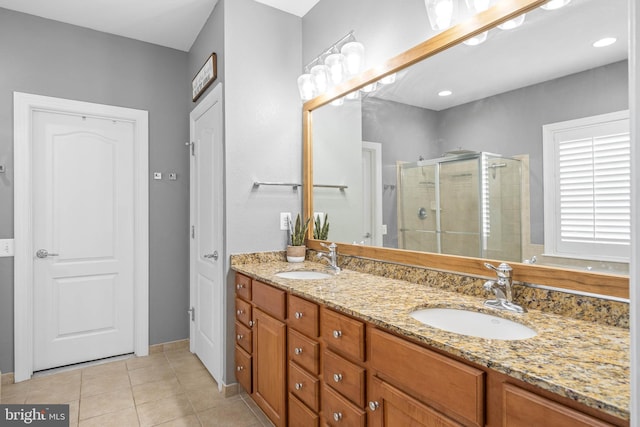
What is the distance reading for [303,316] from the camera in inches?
63.0

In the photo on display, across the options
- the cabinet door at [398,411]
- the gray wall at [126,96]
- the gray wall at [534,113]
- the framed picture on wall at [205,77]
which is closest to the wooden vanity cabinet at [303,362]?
the cabinet door at [398,411]

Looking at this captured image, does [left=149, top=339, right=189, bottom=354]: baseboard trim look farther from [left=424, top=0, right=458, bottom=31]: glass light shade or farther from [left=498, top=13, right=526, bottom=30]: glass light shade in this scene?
[left=498, top=13, right=526, bottom=30]: glass light shade

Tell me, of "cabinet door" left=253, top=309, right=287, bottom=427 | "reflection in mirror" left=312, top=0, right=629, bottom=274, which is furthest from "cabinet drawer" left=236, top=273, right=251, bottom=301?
Answer: "reflection in mirror" left=312, top=0, right=629, bottom=274

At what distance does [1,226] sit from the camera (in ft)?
8.22

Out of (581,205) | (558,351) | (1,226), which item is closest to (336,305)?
(558,351)

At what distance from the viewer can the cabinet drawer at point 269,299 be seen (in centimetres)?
178

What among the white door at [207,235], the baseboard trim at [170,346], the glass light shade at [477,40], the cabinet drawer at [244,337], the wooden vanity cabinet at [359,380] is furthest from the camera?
the baseboard trim at [170,346]

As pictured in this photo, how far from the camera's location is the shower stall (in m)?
1.37

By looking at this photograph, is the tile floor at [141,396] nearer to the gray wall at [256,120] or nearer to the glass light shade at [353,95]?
the gray wall at [256,120]

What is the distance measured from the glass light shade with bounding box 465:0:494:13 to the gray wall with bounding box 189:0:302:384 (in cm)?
143

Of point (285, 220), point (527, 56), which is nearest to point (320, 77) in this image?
point (285, 220)

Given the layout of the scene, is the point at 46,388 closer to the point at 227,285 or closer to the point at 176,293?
the point at 176,293

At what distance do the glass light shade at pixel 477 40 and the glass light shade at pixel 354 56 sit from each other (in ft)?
2.26

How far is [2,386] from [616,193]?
11.9 feet
